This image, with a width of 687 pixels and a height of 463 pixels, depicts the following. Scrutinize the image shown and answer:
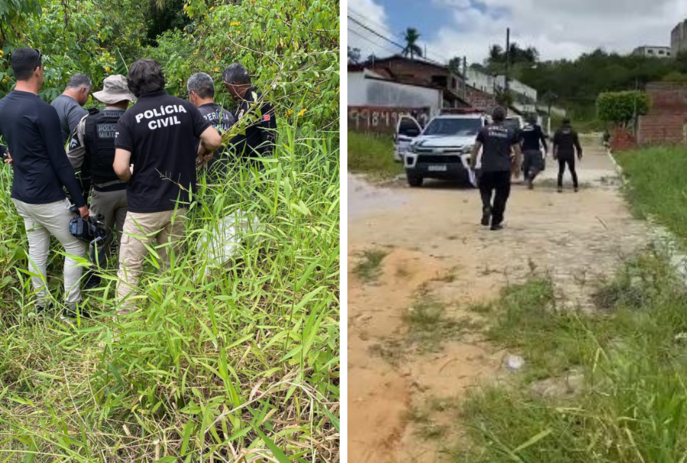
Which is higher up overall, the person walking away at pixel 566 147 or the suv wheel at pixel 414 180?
the person walking away at pixel 566 147

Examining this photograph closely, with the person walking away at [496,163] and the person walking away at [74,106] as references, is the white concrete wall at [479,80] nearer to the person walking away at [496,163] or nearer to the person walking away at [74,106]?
the person walking away at [496,163]

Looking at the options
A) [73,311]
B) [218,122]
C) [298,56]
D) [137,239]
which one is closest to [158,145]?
[137,239]

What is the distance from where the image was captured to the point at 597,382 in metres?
2.23

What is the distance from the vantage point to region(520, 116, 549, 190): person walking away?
2.54 m

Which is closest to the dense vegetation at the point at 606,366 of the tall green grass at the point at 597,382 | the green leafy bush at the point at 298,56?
the tall green grass at the point at 597,382

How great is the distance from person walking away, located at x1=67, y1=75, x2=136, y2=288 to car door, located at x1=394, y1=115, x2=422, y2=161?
4.92 feet

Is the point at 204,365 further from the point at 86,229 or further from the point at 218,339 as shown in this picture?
the point at 86,229

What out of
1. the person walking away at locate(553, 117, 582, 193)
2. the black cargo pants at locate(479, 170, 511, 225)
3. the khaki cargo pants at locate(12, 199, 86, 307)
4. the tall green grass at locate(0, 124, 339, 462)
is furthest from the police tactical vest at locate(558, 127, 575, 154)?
the khaki cargo pants at locate(12, 199, 86, 307)

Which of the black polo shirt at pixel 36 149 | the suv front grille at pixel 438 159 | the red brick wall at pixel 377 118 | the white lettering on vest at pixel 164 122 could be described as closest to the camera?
the red brick wall at pixel 377 118

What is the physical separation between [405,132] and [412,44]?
1.14ft

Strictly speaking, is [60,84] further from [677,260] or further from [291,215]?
[677,260]

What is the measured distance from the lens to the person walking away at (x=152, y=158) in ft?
9.36

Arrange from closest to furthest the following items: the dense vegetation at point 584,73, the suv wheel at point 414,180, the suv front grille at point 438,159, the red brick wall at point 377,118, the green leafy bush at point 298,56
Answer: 1. the dense vegetation at point 584,73
2. the red brick wall at point 377,118
3. the suv front grille at point 438,159
4. the suv wheel at point 414,180
5. the green leafy bush at point 298,56

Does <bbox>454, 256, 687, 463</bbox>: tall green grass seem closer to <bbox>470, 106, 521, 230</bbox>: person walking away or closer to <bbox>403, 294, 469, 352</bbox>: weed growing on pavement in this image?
<bbox>403, 294, 469, 352</bbox>: weed growing on pavement
